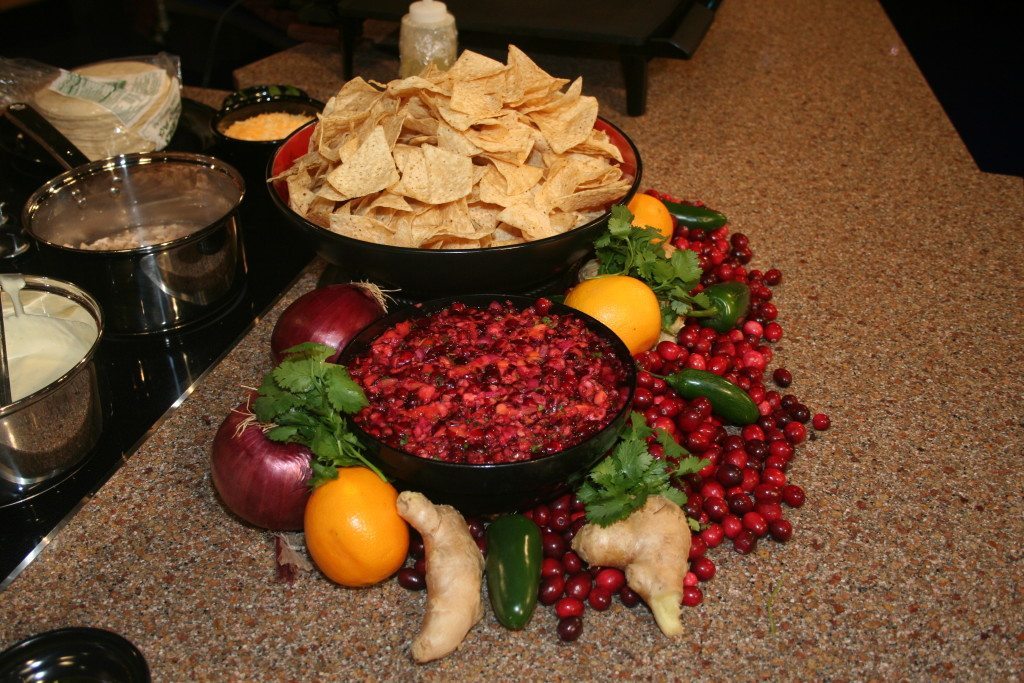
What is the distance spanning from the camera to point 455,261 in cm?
135

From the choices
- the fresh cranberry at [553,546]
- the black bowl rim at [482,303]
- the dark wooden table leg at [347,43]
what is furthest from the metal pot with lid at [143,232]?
the dark wooden table leg at [347,43]

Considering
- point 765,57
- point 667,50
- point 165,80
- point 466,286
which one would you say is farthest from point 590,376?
point 765,57

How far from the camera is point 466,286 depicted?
141 cm

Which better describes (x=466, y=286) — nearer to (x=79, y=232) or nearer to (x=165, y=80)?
(x=79, y=232)

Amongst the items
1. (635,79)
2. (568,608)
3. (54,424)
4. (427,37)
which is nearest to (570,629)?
(568,608)

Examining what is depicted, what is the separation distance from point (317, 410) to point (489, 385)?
226 millimetres

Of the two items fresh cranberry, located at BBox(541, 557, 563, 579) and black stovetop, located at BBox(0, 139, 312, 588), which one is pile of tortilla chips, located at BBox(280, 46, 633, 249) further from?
fresh cranberry, located at BBox(541, 557, 563, 579)

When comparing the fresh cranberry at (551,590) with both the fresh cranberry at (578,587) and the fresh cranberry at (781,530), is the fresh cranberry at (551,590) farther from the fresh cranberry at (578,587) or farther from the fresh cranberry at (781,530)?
the fresh cranberry at (781,530)

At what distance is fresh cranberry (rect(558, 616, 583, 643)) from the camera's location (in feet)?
3.38

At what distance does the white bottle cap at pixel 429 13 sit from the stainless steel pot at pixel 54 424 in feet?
3.01

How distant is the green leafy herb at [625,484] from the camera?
1.09 meters

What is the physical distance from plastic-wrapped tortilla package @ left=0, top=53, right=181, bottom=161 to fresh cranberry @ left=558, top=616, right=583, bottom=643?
1.46m

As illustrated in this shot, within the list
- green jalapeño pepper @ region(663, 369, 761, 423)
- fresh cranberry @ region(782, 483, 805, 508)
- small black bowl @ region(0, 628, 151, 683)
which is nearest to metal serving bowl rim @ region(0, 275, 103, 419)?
small black bowl @ region(0, 628, 151, 683)

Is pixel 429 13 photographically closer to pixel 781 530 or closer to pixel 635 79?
pixel 635 79
